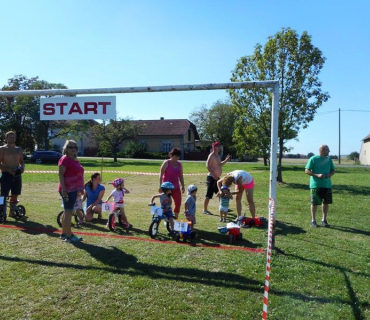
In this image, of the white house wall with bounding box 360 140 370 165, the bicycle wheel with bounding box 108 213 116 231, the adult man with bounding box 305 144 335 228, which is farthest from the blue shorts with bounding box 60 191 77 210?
the white house wall with bounding box 360 140 370 165

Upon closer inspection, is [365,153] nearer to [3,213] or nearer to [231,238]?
[231,238]

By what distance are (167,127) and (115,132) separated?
1335 cm

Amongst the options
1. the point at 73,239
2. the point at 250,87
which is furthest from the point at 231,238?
the point at 73,239

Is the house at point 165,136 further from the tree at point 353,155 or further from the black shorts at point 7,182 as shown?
the black shorts at point 7,182

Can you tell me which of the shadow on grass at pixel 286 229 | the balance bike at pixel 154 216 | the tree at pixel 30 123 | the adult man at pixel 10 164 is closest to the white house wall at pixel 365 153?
the tree at pixel 30 123

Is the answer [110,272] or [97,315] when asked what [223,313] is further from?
[110,272]

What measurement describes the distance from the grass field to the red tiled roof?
43.6 m

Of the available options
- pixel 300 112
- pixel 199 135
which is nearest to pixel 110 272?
pixel 300 112

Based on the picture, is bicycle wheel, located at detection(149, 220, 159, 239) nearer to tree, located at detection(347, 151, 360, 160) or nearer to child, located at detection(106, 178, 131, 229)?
child, located at detection(106, 178, 131, 229)

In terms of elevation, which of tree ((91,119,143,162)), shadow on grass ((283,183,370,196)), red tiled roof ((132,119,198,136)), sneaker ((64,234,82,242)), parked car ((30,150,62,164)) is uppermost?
red tiled roof ((132,119,198,136))

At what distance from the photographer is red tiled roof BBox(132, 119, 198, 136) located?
5029 cm

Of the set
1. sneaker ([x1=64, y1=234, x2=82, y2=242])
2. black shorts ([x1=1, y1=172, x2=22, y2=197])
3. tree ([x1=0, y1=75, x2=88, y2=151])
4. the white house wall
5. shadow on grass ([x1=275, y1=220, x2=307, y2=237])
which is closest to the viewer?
sneaker ([x1=64, y1=234, x2=82, y2=242])

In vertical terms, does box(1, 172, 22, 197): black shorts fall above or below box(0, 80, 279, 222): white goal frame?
below

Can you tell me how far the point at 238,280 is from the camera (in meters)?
4.30
